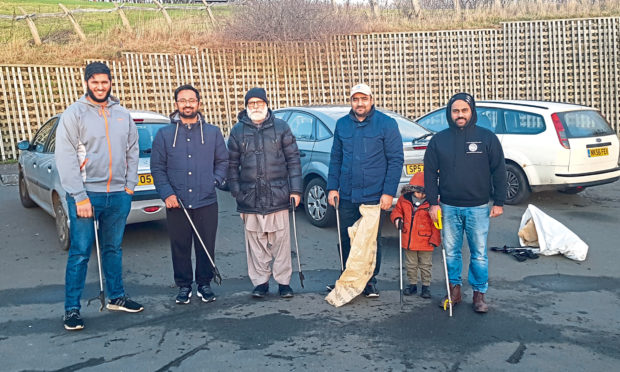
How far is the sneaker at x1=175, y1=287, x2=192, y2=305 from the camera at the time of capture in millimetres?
4934

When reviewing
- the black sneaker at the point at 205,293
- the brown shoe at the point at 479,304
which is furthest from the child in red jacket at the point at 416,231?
the black sneaker at the point at 205,293

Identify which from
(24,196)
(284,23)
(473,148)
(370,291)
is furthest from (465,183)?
(284,23)

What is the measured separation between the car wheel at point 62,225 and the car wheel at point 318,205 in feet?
10.2

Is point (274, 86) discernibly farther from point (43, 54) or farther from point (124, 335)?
point (124, 335)

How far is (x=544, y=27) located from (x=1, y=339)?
15.5 metres

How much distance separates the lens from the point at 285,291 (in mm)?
5121

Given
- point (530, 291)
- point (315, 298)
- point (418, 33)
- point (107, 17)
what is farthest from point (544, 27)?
point (107, 17)

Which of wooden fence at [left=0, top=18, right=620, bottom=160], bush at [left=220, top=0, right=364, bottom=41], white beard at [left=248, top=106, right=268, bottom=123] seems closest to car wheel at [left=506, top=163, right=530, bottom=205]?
white beard at [left=248, top=106, right=268, bottom=123]

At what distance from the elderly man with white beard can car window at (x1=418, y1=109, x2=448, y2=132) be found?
5.44m

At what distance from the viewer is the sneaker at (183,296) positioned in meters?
4.93

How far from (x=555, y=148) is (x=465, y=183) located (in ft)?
15.1

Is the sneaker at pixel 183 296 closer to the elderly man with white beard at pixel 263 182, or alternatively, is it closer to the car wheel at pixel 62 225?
the elderly man with white beard at pixel 263 182

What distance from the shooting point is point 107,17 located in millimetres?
25656

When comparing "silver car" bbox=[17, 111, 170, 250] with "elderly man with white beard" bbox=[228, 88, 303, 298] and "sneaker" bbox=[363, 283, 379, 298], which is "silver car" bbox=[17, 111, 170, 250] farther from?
"sneaker" bbox=[363, 283, 379, 298]
